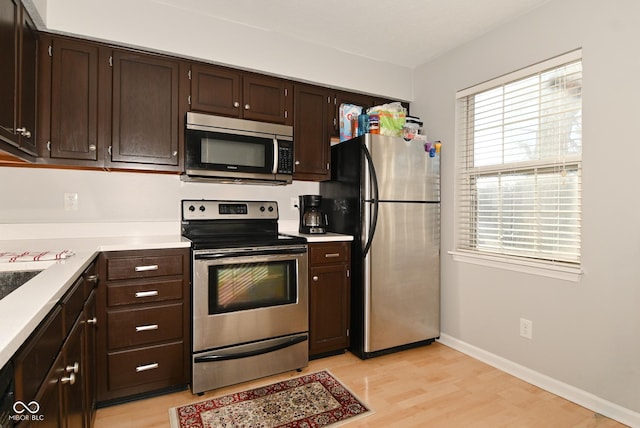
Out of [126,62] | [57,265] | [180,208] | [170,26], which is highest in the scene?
[170,26]

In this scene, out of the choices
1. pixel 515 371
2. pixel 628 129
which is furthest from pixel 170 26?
pixel 515 371

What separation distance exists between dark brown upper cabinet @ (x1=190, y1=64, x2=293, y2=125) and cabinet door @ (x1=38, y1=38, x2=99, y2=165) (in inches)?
24.4

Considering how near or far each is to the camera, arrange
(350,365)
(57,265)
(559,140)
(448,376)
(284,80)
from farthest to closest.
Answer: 1. (284,80)
2. (350,365)
3. (448,376)
4. (559,140)
5. (57,265)

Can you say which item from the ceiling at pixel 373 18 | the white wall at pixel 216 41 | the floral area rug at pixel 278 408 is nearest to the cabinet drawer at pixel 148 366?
the floral area rug at pixel 278 408

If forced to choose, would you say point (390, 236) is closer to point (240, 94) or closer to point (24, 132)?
point (240, 94)

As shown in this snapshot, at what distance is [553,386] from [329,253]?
1.70m

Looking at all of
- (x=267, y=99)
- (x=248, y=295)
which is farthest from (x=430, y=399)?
(x=267, y=99)

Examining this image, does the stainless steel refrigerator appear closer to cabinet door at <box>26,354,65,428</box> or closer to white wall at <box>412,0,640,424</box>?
white wall at <box>412,0,640,424</box>

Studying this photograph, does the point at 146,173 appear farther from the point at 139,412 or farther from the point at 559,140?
the point at 559,140

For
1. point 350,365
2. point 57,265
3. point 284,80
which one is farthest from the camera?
point 284,80

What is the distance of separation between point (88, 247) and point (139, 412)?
987 mm

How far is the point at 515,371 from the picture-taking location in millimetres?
2537

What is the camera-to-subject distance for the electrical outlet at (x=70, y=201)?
2475 millimetres

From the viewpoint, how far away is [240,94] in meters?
2.73
